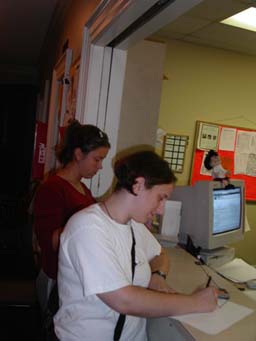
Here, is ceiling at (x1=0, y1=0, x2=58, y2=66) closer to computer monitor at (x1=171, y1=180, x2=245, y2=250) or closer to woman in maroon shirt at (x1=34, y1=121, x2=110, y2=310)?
woman in maroon shirt at (x1=34, y1=121, x2=110, y2=310)

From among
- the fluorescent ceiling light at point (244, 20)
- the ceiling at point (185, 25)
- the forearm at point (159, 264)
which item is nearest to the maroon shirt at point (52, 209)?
the forearm at point (159, 264)

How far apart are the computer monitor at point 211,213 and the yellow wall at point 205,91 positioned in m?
1.42

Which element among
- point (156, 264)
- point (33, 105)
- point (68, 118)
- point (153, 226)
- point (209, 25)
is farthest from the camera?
point (33, 105)

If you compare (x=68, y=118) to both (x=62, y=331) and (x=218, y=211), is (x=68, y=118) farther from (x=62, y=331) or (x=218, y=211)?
(x=62, y=331)

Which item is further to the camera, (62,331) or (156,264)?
(156,264)

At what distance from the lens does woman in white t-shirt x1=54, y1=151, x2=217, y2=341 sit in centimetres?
103

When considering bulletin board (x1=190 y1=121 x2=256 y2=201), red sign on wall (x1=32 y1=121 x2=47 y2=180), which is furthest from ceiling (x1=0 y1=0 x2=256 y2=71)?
red sign on wall (x1=32 y1=121 x2=47 y2=180)

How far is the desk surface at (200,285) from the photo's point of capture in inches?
43.0

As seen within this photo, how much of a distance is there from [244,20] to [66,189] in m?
2.09

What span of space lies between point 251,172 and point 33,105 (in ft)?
14.1

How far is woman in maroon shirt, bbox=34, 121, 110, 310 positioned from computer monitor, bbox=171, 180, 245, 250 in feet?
1.92

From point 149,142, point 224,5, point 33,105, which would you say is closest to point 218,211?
point 149,142

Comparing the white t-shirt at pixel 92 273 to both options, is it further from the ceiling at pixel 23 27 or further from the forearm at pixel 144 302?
the ceiling at pixel 23 27

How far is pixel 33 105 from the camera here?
6.73 meters
